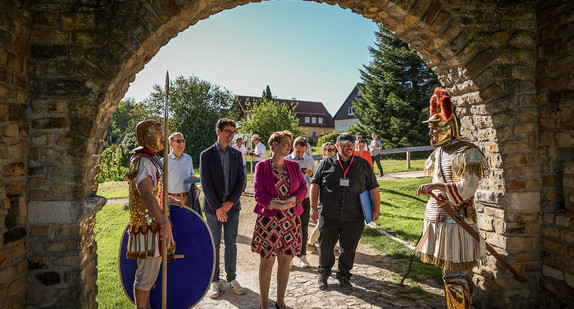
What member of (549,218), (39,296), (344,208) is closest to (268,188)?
(344,208)

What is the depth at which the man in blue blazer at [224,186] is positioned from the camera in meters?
4.24

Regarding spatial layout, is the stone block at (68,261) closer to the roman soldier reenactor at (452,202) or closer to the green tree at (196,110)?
the roman soldier reenactor at (452,202)

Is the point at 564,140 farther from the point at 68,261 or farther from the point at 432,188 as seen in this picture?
the point at 68,261

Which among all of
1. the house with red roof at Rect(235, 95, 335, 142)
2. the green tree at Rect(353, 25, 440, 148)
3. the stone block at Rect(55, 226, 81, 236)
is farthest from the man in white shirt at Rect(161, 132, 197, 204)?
the house with red roof at Rect(235, 95, 335, 142)

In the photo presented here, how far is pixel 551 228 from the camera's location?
384 centimetres

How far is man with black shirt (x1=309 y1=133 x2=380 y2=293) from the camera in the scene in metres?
4.43

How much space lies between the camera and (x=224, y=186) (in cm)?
429

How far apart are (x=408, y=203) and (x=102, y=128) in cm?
826

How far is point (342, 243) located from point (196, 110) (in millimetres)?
21028

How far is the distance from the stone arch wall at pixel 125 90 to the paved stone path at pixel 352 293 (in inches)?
30.7

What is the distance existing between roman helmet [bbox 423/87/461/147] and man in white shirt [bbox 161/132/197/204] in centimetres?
338

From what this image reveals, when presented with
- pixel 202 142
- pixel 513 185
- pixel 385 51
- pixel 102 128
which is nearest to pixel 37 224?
pixel 102 128

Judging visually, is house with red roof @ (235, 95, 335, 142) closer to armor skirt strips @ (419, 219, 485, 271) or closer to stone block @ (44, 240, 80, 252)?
armor skirt strips @ (419, 219, 485, 271)

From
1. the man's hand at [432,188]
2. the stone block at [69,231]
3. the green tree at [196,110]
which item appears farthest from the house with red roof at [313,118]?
the stone block at [69,231]
